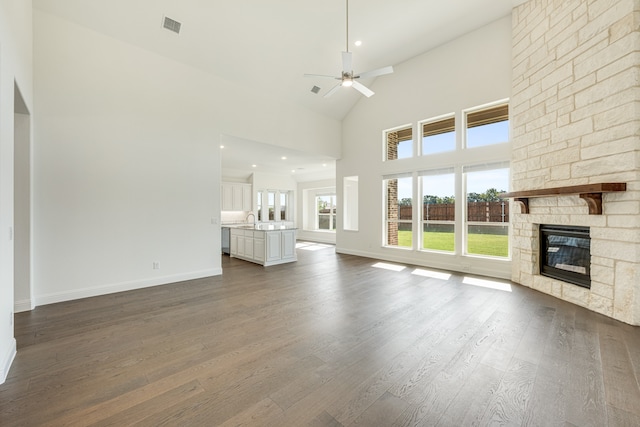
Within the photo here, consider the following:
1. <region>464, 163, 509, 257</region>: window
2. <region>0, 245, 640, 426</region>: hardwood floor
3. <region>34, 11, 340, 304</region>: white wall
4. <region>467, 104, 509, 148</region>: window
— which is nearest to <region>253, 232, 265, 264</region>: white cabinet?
<region>34, 11, 340, 304</region>: white wall

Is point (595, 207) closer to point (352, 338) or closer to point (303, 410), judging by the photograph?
point (352, 338)

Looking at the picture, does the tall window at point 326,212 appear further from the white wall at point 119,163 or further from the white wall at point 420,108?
the white wall at point 119,163

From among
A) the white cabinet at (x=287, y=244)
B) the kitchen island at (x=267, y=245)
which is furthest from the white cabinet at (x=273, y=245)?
the white cabinet at (x=287, y=244)

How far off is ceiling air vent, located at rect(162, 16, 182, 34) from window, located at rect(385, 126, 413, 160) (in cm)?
485

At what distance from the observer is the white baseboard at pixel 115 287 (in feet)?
11.8

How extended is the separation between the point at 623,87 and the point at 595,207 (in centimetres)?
139

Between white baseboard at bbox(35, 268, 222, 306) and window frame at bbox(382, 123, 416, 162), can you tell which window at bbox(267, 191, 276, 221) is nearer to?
window frame at bbox(382, 123, 416, 162)

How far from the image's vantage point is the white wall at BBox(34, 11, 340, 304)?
360cm

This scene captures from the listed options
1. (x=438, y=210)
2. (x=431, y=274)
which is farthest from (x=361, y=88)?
(x=431, y=274)

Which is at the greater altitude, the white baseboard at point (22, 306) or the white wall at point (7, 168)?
the white wall at point (7, 168)

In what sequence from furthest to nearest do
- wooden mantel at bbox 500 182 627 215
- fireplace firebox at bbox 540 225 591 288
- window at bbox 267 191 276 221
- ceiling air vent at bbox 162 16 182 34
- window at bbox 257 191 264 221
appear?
window at bbox 267 191 276 221
window at bbox 257 191 264 221
ceiling air vent at bbox 162 16 182 34
fireplace firebox at bbox 540 225 591 288
wooden mantel at bbox 500 182 627 215

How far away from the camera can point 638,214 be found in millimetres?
2943

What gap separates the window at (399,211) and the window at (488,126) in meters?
1.54

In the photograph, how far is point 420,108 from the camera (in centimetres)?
601
